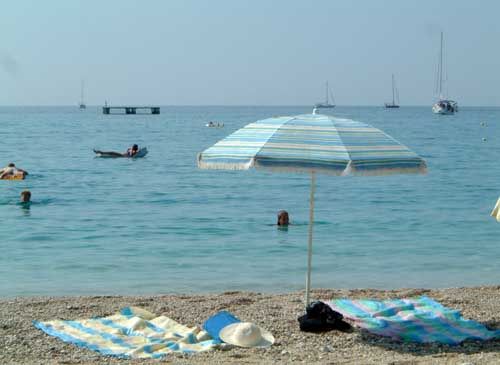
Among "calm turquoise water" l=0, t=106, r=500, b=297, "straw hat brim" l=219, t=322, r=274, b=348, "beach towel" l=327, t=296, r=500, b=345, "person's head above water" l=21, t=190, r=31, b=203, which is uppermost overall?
"beach towel" l=327, t=296, r=500, b=345

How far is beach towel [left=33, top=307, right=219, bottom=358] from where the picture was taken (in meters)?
6.63

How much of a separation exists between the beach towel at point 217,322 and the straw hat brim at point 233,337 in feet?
0.35

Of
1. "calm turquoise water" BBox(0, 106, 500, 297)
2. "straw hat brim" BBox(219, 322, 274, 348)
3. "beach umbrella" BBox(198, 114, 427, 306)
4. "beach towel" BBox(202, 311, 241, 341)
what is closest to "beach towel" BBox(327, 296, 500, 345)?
"straw hat brim" BBox(219, 322, 274, 348)

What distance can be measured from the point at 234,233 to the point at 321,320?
352 inches

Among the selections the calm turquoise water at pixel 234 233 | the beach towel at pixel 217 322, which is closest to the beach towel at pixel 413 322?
the beach towel at pixel 217 322

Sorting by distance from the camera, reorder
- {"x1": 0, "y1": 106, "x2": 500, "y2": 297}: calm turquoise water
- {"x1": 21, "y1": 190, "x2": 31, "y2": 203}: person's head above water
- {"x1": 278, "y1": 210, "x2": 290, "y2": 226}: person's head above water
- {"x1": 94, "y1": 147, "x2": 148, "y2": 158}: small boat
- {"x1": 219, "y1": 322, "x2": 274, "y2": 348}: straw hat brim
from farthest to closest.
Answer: {"x1": 94, "y1": 147, "x2": 148, "y2": 158}: small boat
{"x1": 21, "y1": 190, "x2": 31, "y2": 203}: person's head above water
{"x1": 278, "y1": 210, "x2": 290, "y2": 226}: person's head above water
{"x1": 0, "y1": 106, "x2": 500, "y2": 297}: calm turquoise water
{"x1": 219, "y1": 322, "x2": 274, "y2": 348}: straw hat brim

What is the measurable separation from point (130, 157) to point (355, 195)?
15.8m

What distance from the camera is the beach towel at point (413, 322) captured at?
23.0 feet

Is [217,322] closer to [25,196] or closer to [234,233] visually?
[234,233]

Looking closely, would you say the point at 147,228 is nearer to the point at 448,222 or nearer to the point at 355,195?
the point at 448,222

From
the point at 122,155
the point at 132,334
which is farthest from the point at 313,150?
the point at 122,155

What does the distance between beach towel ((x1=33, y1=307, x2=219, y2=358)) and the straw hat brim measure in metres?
0.11

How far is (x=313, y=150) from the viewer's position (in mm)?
6695

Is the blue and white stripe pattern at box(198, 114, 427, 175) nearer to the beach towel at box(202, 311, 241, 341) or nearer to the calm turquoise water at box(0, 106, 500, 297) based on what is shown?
the beach towel at box(202, 311, 241, 341)
